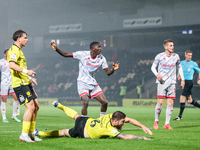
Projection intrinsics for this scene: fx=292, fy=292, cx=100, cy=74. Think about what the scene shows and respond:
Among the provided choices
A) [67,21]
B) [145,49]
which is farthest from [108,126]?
[67,21]

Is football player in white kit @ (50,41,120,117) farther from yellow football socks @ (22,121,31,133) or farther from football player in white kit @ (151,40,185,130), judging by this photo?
yellow football socks @ (22,121,31,133)

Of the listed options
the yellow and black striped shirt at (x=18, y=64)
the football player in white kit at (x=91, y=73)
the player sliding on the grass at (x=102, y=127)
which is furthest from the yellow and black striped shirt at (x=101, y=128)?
the football player in white kit at (x=91, y=73)

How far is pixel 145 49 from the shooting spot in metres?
33.0

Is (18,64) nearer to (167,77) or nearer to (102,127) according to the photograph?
(102,127)

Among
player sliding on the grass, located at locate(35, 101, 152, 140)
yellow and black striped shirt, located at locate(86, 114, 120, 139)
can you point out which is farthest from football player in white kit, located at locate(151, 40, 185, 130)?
yellow and black striped shirt, located at locate(86, 114, 120, 139)

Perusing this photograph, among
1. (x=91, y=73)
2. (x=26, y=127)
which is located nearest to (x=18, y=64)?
(x=26, y=127)

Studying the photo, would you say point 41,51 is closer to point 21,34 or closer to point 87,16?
point 87,16

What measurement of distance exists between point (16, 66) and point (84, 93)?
2.58 metres

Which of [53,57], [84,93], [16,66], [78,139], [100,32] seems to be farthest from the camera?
[53,57]

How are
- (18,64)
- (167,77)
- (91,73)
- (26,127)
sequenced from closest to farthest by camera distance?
1. (26,127)
2. (18,64)
3. (91,73)
4. (167,77)

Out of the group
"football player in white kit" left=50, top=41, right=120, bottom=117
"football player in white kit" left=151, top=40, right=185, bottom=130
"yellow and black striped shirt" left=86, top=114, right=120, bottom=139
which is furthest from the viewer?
"football player in white kit" left=151, top=40, right=185, bottom=130

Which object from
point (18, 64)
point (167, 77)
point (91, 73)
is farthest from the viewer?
point (167, 77)

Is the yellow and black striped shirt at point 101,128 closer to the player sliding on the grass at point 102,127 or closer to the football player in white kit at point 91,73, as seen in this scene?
the player sliding on the grass at point 102,127

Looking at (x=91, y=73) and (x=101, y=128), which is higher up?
(x=91, y=73)
